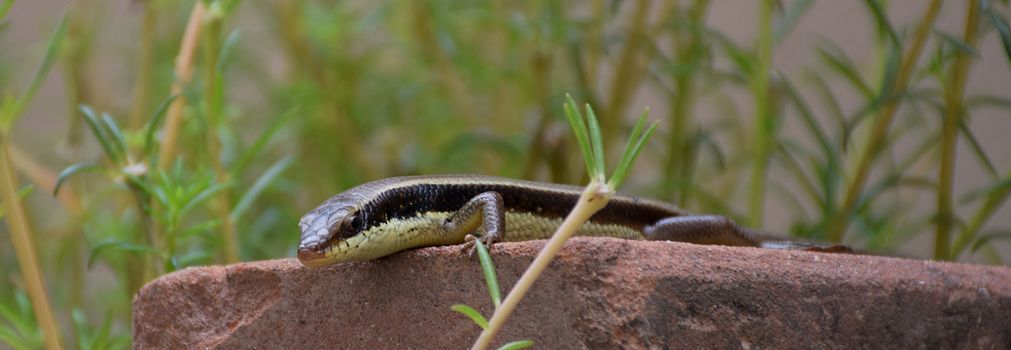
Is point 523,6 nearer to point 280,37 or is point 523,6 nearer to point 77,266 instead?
point 280,37

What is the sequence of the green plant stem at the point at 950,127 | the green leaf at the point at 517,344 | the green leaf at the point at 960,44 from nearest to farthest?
the green leaf at the point at 517,344 → the green leaf at the point at 960,44 → the green plant stem at the point at 950,127

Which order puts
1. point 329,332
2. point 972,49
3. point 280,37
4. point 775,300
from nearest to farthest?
point 775,300 → point 329,332 → point 972,49 → point 280,37

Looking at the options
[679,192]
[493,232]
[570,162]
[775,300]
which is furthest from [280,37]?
[775,300]

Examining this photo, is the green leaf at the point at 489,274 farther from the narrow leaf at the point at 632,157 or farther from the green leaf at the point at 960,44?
the green leaf at the point at 960,44

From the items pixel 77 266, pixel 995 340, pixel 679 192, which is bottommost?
pixel 77 266

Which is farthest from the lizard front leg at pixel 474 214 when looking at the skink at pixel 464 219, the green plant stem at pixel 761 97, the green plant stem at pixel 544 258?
the green plant stem at pixel 761 97

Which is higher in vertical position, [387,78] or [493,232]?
[493,232]

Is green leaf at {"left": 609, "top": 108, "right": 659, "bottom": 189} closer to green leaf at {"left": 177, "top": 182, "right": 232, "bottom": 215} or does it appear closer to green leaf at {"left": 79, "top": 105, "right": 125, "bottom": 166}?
green leaf at {"left": 177, "top": 182, "right": 232, "bottom": 215}

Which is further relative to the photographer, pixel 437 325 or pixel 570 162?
pixel 570 162
